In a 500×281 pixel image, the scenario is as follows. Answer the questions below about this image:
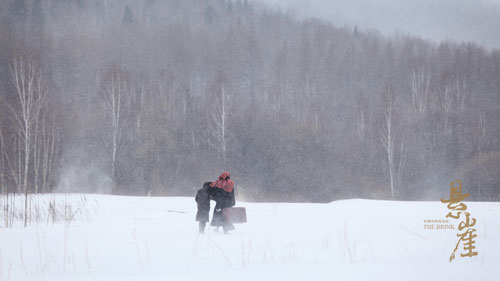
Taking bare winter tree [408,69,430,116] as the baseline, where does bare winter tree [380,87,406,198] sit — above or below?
below

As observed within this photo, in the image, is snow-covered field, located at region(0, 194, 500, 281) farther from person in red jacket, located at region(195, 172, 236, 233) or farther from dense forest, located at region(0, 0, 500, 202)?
dense forest, located at region(0, 0, 500, 202)

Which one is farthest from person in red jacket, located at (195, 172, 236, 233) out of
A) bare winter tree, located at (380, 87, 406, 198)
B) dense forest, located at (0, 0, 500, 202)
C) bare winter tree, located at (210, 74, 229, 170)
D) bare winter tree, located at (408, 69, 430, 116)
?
bare winter tree, located at (408, 69, 430, 116)

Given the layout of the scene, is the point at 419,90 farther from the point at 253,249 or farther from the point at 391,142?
the point at 253,249

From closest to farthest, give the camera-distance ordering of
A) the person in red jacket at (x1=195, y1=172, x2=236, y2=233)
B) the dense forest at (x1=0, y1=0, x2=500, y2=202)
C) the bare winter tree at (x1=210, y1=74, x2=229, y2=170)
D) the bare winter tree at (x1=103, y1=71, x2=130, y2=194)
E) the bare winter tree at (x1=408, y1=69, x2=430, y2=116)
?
the person in red jacket at (x1=195, y1=172, x2=236, y2=233) < the dense forest at (x1=0, y1=0, x2=500, y2=202) < the bare winter tree at (x1=103, y1=71, x2=130, y2=194) < the bare winter tree at (x1=210, y1=74, x2=229, y2=170) < the bare winter tree at (x1=408, y1=69, x2=430, y2=116)

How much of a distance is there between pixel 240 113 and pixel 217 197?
88.1ft

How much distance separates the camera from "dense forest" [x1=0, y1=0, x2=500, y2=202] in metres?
28.4

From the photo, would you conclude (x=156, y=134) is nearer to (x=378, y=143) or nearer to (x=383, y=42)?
(x=378, y=143)

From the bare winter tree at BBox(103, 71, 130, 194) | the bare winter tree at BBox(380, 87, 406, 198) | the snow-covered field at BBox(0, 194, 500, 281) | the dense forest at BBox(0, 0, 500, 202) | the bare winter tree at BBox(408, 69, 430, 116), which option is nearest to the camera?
the snow-covered field at BBox(0, 194, 500, 281)

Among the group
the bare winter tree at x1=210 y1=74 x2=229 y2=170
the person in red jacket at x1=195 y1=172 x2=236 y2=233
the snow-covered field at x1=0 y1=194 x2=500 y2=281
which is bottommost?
the snow-covered field at x1=0 y1=194 x2=500 y2=281

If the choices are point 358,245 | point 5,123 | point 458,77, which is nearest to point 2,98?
point 5,123

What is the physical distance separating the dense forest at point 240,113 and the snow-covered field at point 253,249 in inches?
554

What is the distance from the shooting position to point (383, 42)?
5916 cm

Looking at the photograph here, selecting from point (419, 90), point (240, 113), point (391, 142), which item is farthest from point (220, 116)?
point (419, 90)

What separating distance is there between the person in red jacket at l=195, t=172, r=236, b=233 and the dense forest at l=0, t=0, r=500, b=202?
15516mm
